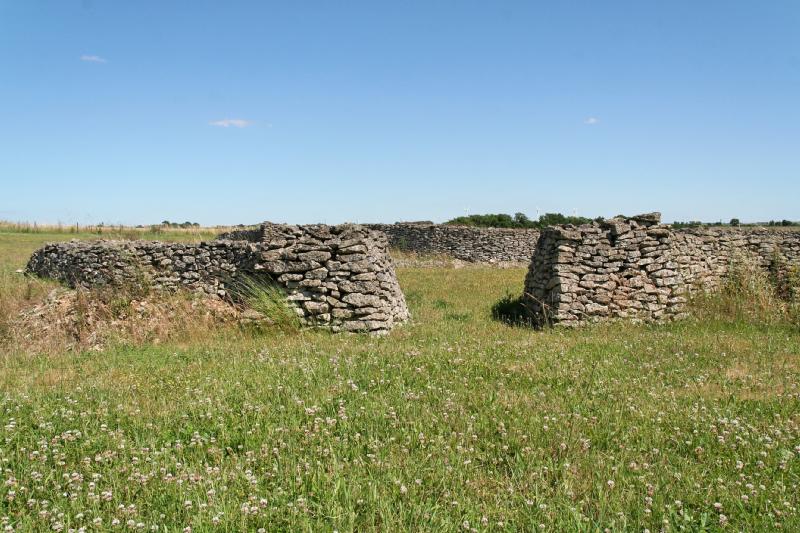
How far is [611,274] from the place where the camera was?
41.5 ft

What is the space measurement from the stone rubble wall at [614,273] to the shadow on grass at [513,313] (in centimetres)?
23

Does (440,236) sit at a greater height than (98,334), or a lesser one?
greater

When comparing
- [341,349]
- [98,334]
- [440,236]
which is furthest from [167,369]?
[440,236]

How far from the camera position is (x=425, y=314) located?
43.3ft

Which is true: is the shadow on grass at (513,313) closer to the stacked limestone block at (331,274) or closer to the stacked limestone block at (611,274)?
the stacked limestone block at (611,274)

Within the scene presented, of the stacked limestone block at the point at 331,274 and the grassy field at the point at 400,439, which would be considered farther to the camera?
the stacked limestone block at the point at 331,274

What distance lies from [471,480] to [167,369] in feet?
16.4

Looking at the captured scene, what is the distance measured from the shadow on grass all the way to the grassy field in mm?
3209

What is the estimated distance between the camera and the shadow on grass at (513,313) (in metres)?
12.6

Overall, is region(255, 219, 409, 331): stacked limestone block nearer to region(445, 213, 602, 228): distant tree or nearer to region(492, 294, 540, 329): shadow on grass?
region(492, 294, 540, 329): shadow on grass

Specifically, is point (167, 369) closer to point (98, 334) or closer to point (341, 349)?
point (341, 349)

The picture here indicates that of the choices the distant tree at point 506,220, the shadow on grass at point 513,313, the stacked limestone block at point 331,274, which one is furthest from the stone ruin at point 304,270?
the distant tree at point 506,220

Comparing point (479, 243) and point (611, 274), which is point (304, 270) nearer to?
point (611, 274)

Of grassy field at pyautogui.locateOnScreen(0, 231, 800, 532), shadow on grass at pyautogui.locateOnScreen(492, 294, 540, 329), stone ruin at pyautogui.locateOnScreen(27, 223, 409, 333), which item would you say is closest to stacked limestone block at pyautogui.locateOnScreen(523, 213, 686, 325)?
shadow on grass at pyautogui.locateOnScreen(492, 294, 540, 329)
